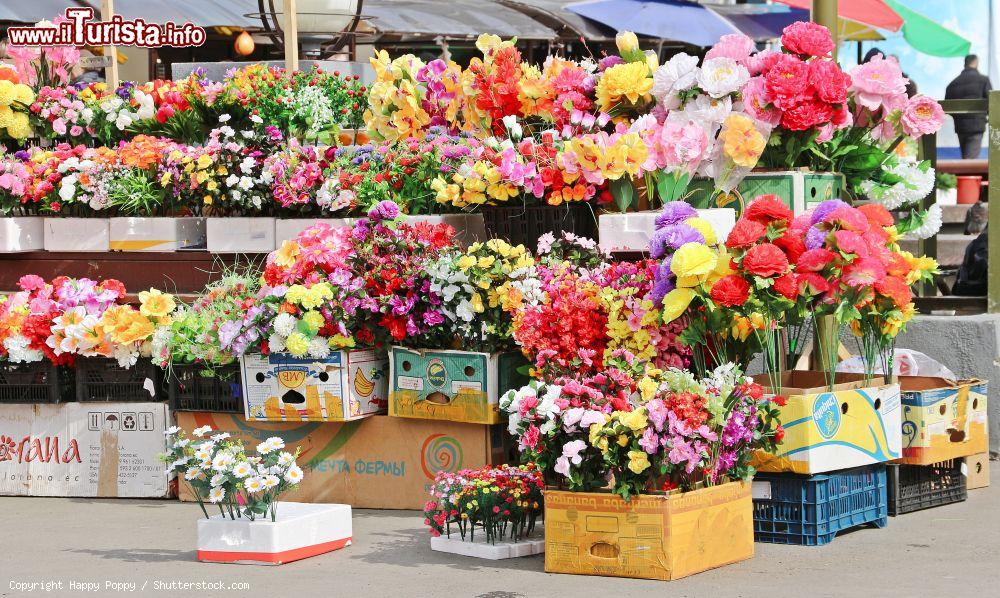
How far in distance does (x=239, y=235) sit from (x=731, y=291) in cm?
318

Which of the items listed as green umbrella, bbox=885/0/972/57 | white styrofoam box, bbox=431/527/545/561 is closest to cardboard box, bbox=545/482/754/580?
white styrofoam box, bbox=431/527/545/561

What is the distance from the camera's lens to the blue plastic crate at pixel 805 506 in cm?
599

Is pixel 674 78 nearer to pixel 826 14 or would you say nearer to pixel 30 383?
pixel 826 14

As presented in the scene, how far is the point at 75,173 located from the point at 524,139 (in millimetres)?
2723

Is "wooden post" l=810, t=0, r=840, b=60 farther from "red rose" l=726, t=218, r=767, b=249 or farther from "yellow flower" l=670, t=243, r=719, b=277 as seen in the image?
"yellow flower" l=670, t=243, r=719, b=277

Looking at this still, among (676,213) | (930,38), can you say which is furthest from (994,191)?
(930,38)

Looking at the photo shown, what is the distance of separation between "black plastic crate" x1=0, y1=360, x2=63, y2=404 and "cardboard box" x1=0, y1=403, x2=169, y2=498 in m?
0.05

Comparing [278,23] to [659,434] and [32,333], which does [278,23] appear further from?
[659,434]

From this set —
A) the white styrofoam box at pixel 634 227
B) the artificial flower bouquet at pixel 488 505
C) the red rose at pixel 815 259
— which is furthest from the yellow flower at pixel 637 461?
the white styrofoam box at pixel 634 227

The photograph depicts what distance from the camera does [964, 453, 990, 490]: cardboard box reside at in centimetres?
722

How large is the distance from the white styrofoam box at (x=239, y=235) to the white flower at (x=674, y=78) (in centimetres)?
227

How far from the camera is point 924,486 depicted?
6.82m

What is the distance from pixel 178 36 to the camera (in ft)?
32.0

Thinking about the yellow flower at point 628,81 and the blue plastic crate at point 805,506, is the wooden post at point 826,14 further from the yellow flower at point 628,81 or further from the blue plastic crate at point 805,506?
the blue plastic crate at point 805,506
